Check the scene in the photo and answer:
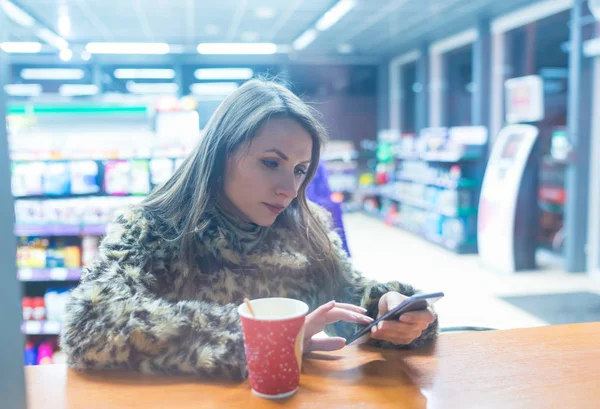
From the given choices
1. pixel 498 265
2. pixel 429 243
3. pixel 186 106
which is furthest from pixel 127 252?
pixel 429 243

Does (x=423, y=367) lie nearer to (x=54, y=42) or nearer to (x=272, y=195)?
(x=272, y=195)

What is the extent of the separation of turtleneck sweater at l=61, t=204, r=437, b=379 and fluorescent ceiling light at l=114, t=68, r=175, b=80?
10695 mm

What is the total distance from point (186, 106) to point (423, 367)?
9.84 ft

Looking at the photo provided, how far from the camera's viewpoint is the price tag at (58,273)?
10.2 ft

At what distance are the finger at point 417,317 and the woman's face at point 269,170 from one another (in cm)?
37

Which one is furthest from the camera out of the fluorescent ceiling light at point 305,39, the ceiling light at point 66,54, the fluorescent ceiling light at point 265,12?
the ceiling light at point 66,54

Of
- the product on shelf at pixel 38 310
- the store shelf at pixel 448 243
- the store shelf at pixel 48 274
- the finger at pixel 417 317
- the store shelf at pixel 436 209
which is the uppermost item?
the finger at pixel 417 317

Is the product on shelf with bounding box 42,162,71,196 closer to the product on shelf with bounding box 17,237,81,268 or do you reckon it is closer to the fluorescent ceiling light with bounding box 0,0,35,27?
the product on shelf with bounding box 17,237,81,268

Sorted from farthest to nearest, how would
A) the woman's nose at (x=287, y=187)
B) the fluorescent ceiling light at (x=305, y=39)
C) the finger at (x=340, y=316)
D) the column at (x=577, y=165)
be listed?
1. the fluorescent ceiling light at (x=305, y=39)
2. the column at (x=577, y=165)
3. the woman's nose at (x=287, y=187)
4. the finger at (x=340, y=316)

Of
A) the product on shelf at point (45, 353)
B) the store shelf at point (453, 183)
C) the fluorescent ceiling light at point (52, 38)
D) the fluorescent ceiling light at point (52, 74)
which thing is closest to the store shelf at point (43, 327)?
the product on shelf at point (45, 353)

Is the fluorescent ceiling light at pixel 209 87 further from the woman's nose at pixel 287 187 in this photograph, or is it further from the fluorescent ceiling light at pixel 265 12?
the woman's nose at pixel 287 187

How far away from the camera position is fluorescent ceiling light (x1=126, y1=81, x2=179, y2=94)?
11.9 m

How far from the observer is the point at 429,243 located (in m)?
7.96

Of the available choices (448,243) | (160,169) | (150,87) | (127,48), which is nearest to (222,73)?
(150,87)
